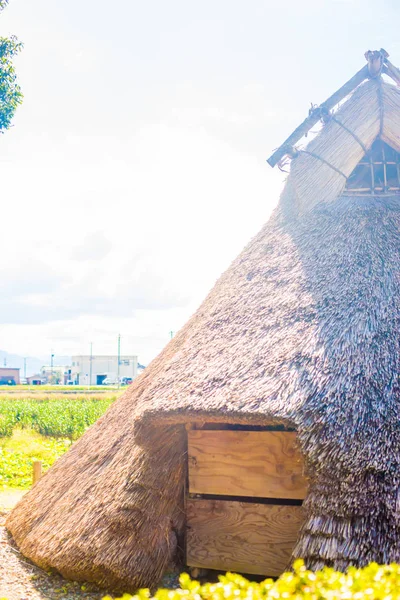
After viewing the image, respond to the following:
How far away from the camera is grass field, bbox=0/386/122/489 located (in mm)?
14805

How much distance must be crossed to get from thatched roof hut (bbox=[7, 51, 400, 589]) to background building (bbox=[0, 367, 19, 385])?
8735 cm

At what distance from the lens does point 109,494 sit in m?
6.36

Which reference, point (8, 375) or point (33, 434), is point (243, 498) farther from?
point (8, 375)

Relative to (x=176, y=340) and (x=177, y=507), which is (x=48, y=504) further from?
(x=176, y=340)

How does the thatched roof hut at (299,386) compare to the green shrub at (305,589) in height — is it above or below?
above

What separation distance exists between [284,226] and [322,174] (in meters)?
0.97

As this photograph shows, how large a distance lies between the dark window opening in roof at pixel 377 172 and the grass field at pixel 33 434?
9685 mm

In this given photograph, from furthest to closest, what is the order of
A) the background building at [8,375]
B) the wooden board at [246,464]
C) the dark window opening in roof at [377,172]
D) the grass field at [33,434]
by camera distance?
1. the background building at [8,375]
2. the grass field at [33,434]
3. the dark window opening in roof at [377,172]
4. the wooden board at [246,464]

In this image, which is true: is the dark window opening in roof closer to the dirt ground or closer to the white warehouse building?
the dirt ground

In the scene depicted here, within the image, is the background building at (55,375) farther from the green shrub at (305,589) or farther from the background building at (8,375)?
Answer: the green shrub at (305,589)

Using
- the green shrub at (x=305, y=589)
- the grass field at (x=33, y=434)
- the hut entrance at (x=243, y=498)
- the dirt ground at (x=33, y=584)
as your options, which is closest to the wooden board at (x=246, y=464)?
the hut entrance at (x=243, y=498)

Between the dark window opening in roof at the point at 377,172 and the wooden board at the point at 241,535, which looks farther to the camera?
the dark window opening in roof at the point at 377,172

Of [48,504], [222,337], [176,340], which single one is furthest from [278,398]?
[48,504]

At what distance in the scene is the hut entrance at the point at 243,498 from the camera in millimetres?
5871
